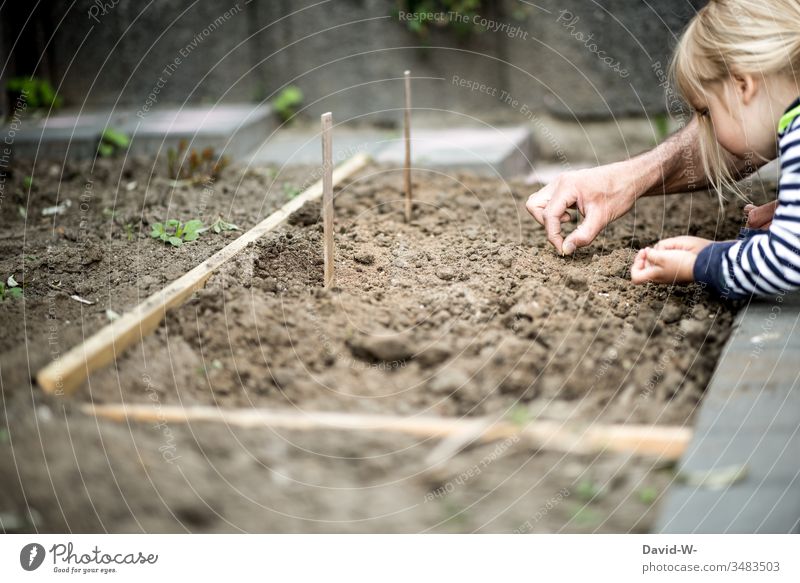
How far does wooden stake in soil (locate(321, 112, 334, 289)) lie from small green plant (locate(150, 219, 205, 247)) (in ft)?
2.10

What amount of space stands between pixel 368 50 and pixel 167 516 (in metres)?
3.48

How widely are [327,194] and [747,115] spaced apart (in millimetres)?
1050

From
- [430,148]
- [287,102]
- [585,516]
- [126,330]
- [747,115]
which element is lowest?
[585,516]

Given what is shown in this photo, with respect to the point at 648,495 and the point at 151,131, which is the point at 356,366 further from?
the point at 151,131

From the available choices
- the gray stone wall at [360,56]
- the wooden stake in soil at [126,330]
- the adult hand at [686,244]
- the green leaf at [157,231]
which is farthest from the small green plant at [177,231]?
the gray stone wall at [360,56]

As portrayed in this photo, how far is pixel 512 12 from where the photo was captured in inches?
159

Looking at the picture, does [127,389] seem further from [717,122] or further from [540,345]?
[717,122]

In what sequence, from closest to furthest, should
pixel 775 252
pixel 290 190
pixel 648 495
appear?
pixel 648 495, pixel 775 252, pixel 290 190

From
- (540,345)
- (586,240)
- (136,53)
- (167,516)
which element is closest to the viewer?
(167,516)

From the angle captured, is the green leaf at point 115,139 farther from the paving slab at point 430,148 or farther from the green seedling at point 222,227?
the green seedling at point 222,227

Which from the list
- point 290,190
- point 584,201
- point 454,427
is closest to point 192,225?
point 290,190

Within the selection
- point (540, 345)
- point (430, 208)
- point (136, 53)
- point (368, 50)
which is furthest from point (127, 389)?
point (136, 53)

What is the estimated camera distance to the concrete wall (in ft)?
13.2

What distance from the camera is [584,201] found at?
7.14 feet
